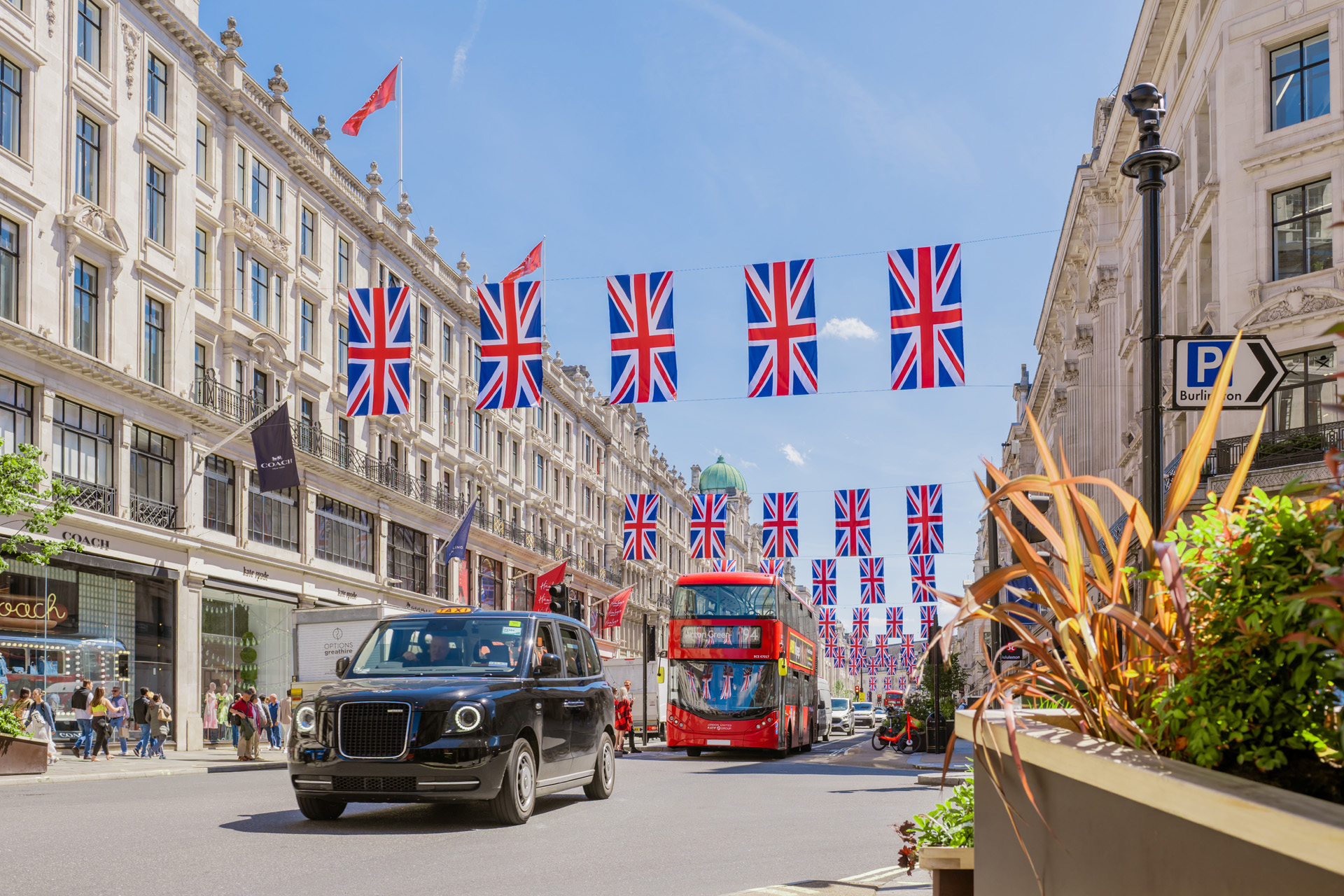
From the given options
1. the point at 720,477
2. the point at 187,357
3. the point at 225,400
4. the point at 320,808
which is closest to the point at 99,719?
the point at 187,357

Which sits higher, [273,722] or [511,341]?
[511,341]

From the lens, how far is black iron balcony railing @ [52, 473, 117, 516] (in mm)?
28422

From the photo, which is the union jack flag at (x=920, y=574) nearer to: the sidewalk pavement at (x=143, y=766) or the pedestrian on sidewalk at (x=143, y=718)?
the sidewalk pavement at (x=143, y=766)

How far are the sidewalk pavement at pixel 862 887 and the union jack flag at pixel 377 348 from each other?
19780 millimetres

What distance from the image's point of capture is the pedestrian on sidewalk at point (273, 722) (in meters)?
34.0

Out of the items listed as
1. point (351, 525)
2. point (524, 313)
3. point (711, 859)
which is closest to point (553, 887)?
point (711, 859)

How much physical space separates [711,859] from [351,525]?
35964 mm

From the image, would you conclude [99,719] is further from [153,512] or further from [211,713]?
[153,512]

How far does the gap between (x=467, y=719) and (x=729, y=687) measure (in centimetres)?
2029

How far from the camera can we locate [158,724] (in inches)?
1114

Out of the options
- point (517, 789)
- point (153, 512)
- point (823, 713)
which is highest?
point (153, 512)

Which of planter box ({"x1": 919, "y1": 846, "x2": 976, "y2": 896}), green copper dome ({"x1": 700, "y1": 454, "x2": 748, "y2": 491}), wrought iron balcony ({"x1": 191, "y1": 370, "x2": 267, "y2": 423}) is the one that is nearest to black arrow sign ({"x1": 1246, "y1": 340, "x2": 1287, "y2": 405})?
planter box ({"x1": 919, "y1": 846, "x2": 976, "y2": 896})

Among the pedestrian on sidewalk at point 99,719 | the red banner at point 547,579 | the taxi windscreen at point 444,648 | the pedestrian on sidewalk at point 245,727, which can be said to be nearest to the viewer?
the taxi windscreen at point 444,648

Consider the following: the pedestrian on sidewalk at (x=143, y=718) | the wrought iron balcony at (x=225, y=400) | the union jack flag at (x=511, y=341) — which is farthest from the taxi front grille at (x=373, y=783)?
the wrought iron balcony at (x=225, y=400)
